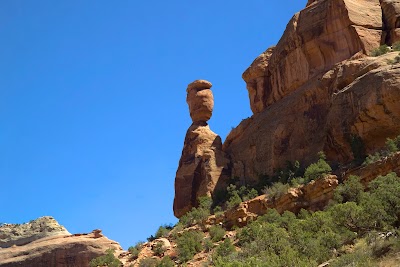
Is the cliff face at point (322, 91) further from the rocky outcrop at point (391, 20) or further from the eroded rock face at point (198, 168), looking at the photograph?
the eroded rock face at point (198, 168)

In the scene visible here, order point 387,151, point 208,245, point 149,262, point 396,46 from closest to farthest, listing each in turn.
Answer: point 387,151 → point 208,245 → point 149,262 → point 396,46

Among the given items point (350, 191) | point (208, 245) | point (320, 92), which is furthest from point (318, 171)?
point (320, 92)

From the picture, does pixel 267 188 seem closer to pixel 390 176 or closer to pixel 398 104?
pixel 398 104

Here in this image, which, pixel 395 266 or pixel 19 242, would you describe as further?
pixel 19 242

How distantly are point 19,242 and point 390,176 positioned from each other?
5377cm

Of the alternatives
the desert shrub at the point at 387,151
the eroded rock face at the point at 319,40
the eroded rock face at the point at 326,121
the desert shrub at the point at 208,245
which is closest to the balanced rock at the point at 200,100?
the eroded rock face at the point at 326,121

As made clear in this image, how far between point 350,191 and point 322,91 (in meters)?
12.1

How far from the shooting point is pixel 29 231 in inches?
2847

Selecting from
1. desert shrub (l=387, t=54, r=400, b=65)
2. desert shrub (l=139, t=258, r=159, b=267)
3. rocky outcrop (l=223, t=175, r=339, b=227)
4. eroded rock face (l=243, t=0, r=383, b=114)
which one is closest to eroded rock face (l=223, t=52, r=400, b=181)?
desert shrub (l=387, t=54, r=400, b=65)

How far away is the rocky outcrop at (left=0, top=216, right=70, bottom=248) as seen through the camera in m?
70.7

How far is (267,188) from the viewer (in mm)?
40469

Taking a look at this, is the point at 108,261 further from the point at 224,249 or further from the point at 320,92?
the point at 320,92

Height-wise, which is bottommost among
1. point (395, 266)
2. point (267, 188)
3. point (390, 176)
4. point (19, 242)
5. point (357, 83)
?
point (395, 266)

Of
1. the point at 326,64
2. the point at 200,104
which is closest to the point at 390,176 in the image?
the point at 326,64
